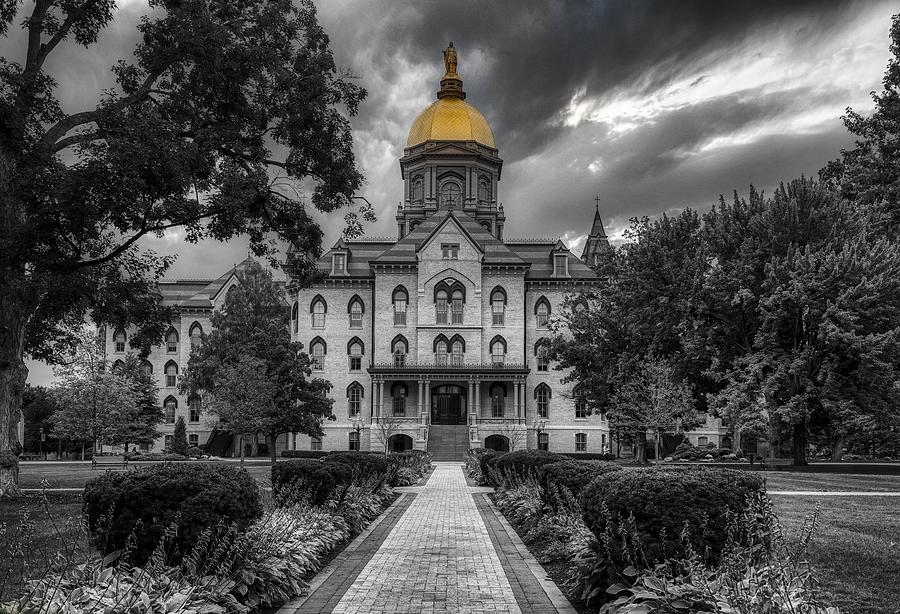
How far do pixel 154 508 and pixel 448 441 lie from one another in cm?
4685

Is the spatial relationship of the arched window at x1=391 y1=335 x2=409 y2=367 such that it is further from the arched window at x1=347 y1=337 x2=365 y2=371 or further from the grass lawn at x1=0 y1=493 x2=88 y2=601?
the grass lawn at x1=0 y1=493 x2=88 y2=601

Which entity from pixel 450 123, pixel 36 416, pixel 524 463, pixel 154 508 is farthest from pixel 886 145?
pixel 36 416

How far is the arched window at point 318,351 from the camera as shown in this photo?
59109 mm

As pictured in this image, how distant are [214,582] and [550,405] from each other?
53.1 meters

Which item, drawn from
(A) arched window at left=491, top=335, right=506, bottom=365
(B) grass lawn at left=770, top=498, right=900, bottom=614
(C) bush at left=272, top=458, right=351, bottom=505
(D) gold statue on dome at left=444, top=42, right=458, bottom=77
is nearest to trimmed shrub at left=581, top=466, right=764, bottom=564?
(B) grass lawn at left=770, top=498, right=900, bottom=614

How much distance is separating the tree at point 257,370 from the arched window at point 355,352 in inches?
235

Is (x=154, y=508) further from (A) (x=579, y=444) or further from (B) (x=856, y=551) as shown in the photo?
(A) (x=579, y=444)

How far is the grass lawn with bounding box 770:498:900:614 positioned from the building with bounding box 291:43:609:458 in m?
39.2

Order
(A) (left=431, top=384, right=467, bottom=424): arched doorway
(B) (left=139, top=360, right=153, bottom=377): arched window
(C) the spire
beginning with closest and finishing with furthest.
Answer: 1. (A) (left=431, top=384, right=467, bottom=424): arched doorway
2. (B) (left=139, top=360, right=153, bottom=377): arched window
3. (C) the spire

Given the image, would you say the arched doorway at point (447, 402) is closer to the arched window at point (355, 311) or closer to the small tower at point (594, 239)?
the arched window at point (355, 311)

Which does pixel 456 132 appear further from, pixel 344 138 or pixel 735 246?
pixel 344 138

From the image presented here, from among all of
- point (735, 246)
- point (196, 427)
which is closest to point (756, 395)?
point (735, 246)

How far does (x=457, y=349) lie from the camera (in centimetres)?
5841

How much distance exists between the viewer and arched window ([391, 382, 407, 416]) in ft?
188
